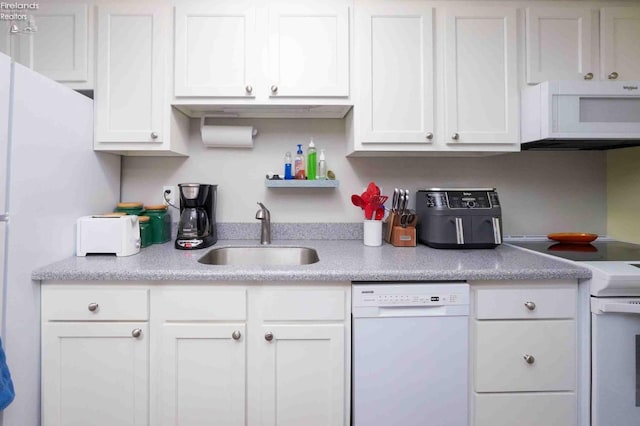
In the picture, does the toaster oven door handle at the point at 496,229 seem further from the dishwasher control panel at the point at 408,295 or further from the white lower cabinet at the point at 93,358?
the white lower cabinet at the point at 93,358

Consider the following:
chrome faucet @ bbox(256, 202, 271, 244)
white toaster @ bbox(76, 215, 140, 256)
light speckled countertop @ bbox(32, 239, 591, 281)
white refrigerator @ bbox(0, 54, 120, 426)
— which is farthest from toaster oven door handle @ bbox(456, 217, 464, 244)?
white refrigerator @ bbox(0, 54, 120, 426)

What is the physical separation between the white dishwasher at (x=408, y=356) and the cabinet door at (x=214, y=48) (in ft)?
3.85

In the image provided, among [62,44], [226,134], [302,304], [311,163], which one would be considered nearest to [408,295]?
[302,304]

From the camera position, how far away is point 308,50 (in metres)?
1.61

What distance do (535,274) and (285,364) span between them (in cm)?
102

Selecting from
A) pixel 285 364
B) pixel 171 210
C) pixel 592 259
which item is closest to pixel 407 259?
pixel 285 364

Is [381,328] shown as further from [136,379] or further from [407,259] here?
[136,379]

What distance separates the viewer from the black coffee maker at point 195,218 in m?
1.67

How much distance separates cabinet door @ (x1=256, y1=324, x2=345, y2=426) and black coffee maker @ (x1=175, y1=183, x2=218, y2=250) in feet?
2.21

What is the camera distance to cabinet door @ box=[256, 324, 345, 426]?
1.26 meters

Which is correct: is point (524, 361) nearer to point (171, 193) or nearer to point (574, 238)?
point (574, 238)

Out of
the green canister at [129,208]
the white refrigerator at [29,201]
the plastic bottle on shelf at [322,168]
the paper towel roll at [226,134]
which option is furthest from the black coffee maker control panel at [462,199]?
Answer: the white refrigerator at [29,201]

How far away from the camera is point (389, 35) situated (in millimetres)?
1622

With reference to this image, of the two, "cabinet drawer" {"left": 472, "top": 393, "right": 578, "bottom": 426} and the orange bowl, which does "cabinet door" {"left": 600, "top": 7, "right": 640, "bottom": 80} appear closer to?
the orange bowl
